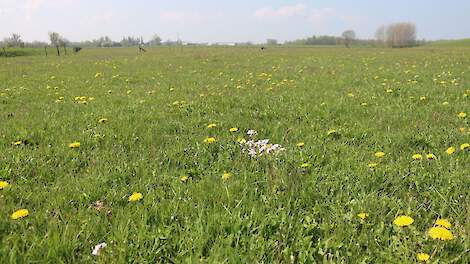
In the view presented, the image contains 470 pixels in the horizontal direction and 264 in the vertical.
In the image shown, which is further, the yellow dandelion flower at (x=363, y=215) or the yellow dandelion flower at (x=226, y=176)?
the yellow dandelion flower at (x=226, y=176)

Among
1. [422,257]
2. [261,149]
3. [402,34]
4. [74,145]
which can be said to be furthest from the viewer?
[402,34]

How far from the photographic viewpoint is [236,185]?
3277 millimetres

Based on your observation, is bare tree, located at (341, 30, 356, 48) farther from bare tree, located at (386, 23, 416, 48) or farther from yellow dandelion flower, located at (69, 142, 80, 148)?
yellow dandelion flower, located at (69, 142, 80, 148)

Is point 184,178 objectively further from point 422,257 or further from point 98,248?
point 422,257

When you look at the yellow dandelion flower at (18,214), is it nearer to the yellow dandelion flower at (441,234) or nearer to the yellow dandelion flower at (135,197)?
the yellow dandelion flower at (135,197)

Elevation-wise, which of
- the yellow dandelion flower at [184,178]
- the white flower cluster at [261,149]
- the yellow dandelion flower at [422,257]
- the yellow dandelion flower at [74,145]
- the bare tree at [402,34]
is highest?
the bare tree at [402,34]

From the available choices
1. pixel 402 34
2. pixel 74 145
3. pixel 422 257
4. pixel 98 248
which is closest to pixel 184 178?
pixel 98 248

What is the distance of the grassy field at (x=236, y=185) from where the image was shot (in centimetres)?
241

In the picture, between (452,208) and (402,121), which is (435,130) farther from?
(452,208)

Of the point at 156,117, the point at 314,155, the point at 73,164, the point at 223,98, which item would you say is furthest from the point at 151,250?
the point at 223,98

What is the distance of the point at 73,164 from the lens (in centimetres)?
397

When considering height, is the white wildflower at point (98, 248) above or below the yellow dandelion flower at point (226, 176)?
below

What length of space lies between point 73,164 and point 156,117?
2187 millimetres

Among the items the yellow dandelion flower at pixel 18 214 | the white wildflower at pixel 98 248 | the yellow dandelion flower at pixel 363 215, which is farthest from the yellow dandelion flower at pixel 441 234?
the yellow dandelion flower at pixel 18 214
